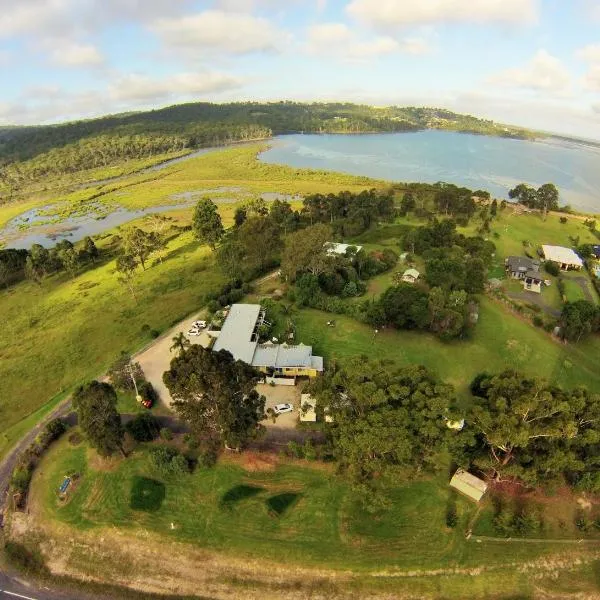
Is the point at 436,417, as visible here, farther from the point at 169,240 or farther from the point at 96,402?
the point at 169,240

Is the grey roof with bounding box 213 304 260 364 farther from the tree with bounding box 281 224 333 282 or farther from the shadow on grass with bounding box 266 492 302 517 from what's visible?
the shadow on grass with bounding box 266 492 302 517

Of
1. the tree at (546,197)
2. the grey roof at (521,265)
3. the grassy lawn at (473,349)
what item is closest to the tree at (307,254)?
the grassy lawn at (473,349)

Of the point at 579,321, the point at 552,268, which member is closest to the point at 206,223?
the point at 579,321

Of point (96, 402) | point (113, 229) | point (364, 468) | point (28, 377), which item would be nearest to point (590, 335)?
point (364, 468)

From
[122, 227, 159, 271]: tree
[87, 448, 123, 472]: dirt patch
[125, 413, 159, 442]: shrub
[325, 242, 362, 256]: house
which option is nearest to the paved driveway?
[125, 413, 159, 442]: shrub

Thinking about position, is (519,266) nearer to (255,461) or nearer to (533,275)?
(533,275)
